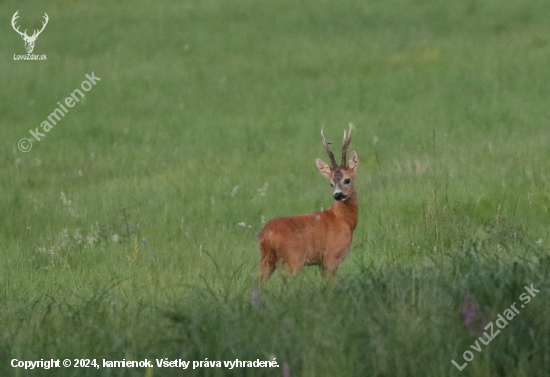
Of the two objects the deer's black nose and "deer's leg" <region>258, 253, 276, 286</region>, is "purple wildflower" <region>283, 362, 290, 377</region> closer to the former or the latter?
"deer's leg" <region>258, 253, 276, 286</region>

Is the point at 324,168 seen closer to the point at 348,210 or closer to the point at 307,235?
the point at 348,210

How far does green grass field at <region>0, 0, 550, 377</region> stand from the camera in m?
5.13

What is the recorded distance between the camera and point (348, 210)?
728cm

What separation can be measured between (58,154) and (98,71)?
815 centimetres

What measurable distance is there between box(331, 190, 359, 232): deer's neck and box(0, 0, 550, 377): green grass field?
16.1 inches

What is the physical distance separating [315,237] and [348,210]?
582 millimetres

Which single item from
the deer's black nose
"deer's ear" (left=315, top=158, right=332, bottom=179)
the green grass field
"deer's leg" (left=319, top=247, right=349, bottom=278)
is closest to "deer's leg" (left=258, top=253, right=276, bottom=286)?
the green grass field

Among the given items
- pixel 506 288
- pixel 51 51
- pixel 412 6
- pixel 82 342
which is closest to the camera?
pixel 82 342

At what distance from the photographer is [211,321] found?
5258 millimetres

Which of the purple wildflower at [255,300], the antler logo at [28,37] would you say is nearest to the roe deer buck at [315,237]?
the purple wildflower at [255,300]

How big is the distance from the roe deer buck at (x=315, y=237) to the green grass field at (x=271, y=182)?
19cm

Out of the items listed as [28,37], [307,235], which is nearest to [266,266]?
[307,235]

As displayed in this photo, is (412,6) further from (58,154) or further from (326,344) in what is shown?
(326,344)

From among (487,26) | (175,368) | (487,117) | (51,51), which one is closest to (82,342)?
(175,368)
